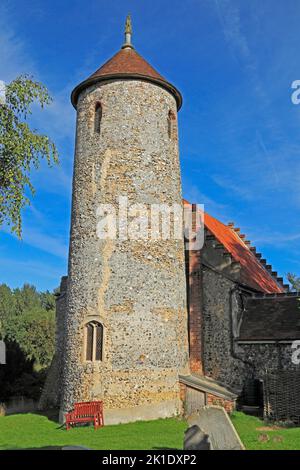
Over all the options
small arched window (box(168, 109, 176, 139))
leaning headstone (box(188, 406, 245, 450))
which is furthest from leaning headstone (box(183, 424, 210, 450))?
small arched window (box(168, 109, 176, 139))

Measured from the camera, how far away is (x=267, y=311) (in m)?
20.0

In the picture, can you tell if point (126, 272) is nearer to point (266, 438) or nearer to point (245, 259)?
point (266, 438)

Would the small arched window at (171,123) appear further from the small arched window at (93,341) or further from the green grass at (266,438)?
the green grass at (266,438)

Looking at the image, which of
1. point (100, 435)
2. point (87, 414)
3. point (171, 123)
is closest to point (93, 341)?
point (87, 414)

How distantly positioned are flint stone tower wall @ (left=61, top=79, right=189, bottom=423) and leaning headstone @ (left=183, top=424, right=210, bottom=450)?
7096mm

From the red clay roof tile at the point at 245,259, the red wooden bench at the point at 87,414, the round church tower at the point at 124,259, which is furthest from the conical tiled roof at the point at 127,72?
the red wooden bench at the point at 87,414

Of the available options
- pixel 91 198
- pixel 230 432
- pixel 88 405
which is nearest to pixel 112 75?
pixel 91 198

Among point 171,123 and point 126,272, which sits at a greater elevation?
point 171,123

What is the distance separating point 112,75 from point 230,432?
14346 mm

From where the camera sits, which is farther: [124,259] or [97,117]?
[97,117]

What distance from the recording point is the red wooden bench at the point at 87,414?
1495 cm

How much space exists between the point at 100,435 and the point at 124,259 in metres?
6.12

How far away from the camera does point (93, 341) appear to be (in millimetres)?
16312
